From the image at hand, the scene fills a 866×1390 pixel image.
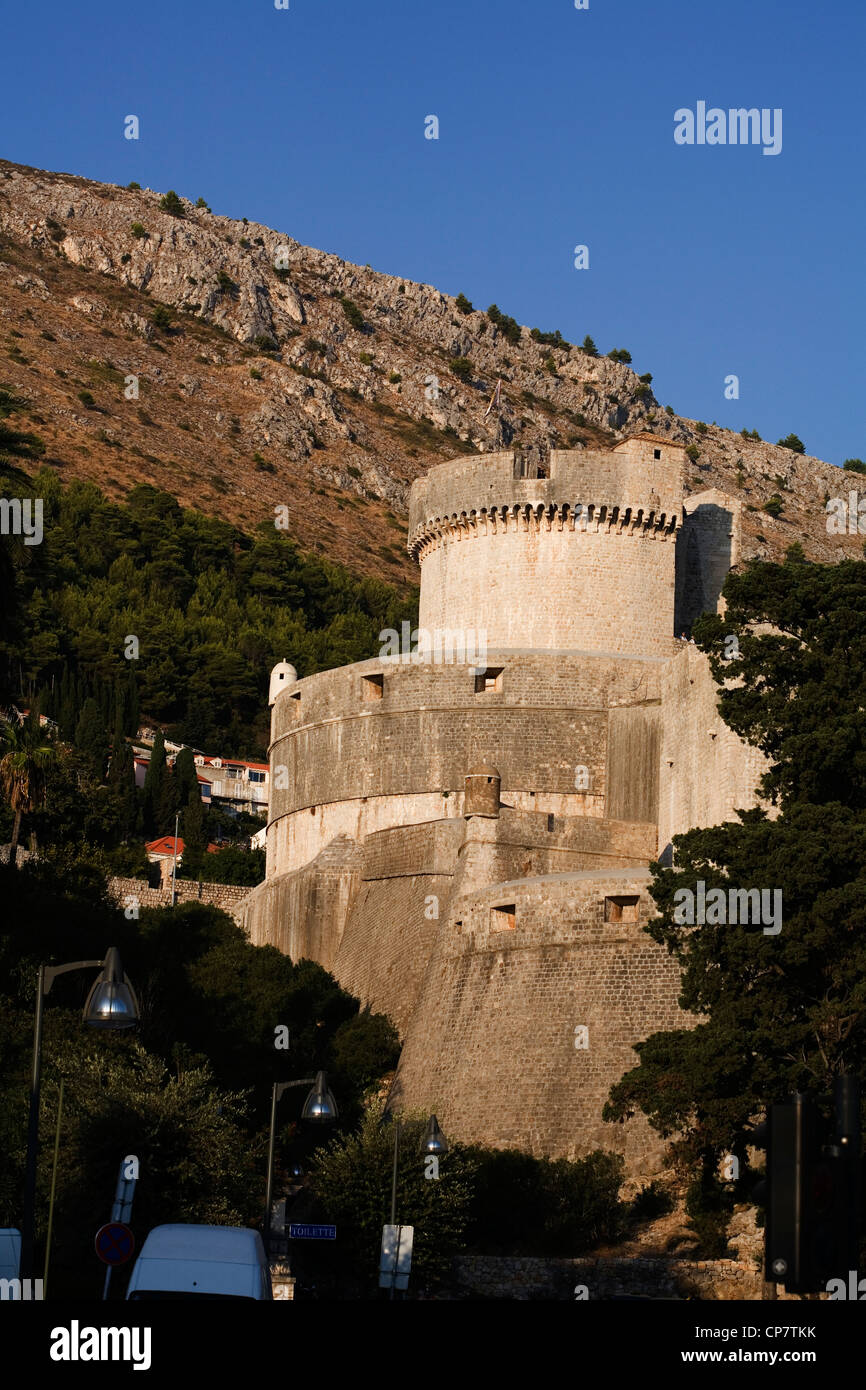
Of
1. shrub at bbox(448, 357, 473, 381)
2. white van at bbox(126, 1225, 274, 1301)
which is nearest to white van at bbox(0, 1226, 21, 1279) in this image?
white van at bbox(126, 1225, 274, 1301)

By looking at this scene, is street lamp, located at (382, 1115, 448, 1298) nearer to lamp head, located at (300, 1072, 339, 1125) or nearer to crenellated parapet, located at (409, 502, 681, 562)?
lamp head, located at (300, 1072, 339, 1125)

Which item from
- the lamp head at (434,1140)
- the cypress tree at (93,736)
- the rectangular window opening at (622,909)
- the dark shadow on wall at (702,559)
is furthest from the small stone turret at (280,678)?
the lamp head at (434,1140)

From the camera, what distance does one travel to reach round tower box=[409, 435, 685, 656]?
45406 millimetres

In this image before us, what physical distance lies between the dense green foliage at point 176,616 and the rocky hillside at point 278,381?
7.92 metres

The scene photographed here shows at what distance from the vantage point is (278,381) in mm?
126375

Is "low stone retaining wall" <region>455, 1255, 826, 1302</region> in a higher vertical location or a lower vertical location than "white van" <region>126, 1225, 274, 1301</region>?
lower

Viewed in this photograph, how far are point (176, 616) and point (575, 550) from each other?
147ft

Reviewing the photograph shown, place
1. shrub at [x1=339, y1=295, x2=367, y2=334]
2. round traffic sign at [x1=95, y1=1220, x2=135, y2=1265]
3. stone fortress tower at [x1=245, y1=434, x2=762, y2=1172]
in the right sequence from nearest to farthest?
round traffic sign at [x1=95, y1=1220, x2=135, y2=1265] < stone fortress tower at [x1=245, y1=434, x2=762, y2=1172] < shrub at [x1=339, y1=295, x2=367, y2=334]

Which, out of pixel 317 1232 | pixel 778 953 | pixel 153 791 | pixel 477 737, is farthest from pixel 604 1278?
pixel 153 791

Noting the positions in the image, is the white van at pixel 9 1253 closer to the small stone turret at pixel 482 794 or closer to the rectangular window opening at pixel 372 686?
the small stone turret at pixel 482 794

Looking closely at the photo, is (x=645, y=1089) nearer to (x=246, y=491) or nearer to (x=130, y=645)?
(x=130, y=645)

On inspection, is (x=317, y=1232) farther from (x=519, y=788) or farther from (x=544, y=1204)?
(x=519, y=788)

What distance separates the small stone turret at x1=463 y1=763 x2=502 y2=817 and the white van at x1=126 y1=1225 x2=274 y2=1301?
21.5 metres

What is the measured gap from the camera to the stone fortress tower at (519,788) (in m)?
33.0
